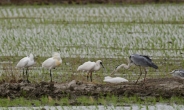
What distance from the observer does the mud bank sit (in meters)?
10.1

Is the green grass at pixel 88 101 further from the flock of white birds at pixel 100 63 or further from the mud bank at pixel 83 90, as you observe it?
the flock of white birds at pixel 100 63

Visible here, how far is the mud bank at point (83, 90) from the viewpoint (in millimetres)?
10125

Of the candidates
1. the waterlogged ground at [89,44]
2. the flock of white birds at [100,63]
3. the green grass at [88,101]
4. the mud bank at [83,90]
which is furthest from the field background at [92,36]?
the green grass at [88,101]

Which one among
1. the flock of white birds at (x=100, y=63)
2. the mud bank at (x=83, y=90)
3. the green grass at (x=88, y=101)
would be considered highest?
the flock of white birds at (x=100, y=63)

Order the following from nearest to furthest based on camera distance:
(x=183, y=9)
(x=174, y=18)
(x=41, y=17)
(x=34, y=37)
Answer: (x=34, y=37)
(x=174, y=18)
(x=41, y=17)
(x=183, y=9)

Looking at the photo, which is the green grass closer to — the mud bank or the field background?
the mud bank

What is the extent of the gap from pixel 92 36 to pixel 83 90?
851 centimetres

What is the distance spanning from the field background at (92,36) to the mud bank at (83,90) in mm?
804

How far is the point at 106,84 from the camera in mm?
10758

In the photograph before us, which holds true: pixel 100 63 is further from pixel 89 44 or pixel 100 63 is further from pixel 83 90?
pixel 89 44

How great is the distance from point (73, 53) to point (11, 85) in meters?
5.11

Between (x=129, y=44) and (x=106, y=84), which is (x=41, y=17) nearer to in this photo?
(x=129, y=44)

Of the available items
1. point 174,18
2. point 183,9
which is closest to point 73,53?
point 174,18

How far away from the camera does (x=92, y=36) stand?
18641mm
